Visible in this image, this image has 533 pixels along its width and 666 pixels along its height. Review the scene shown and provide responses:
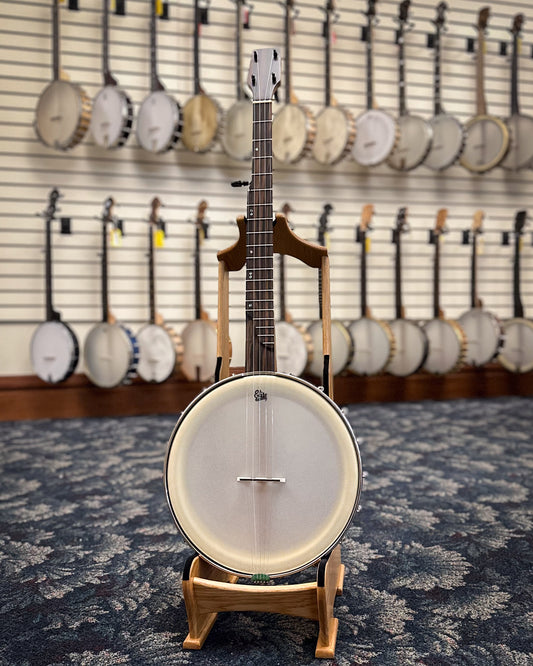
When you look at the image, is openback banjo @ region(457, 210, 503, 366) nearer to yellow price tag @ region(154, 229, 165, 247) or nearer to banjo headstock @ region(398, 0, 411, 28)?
banjo headstock @ region(398, 0, 411, 28)

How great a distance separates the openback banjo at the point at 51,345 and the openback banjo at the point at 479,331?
2.77 m

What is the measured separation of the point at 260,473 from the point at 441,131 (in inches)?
160

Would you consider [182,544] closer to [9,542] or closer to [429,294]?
[9,542]

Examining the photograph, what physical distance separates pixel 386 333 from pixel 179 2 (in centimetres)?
282

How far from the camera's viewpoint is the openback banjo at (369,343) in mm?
4434

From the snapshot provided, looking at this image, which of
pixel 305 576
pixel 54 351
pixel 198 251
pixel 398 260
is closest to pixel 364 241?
pixel 398 260

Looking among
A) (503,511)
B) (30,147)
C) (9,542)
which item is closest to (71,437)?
(9,542)

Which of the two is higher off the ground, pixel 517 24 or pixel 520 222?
pixel 517 24

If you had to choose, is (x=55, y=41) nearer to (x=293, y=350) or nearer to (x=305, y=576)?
(x=293, y=350)

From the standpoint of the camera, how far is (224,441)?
1.38 metres

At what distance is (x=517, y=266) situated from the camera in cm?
483

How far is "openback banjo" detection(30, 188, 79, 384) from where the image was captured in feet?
13.1

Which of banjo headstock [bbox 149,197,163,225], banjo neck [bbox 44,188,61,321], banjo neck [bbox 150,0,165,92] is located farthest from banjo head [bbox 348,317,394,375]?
banjo neck [bbox 150,0,165,92]

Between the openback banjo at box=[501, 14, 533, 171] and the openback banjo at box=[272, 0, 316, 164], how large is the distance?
5.13 ft
